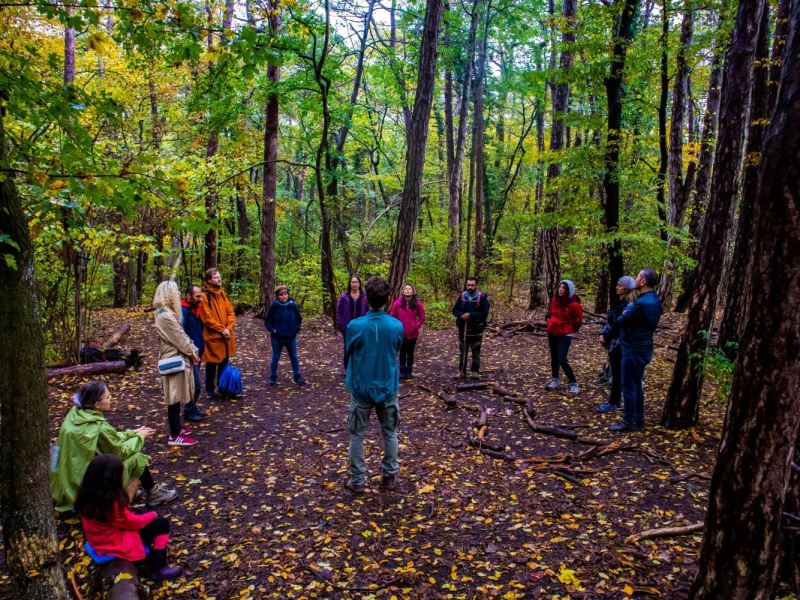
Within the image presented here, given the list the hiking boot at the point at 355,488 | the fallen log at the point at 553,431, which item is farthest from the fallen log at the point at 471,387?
the hiking boot at the point at 355,488

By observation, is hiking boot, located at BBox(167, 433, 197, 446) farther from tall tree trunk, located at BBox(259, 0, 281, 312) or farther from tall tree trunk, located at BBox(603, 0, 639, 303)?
tall tree trunk, located at BBox(259, 0, 281, 312)

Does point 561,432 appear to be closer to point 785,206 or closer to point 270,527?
point 270,527

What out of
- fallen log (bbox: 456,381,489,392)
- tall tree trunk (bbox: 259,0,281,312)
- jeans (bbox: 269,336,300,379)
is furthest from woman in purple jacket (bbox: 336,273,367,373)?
tall tree trunk (bbox: 259,0,281,312)

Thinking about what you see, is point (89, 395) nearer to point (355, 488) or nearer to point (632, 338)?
point (355, 488)

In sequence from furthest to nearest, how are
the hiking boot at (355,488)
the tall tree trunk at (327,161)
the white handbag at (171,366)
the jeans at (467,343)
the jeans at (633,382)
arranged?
the tall tree trunk at (327,161)
the jeans at (467,343)
the jeans at (633,382)
the white handbag at (171,366)
the hiking boot at (355,488)

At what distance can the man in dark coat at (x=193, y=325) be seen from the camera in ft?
21.1

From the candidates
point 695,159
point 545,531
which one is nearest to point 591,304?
point 695,159

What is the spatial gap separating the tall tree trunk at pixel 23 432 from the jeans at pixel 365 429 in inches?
93.3

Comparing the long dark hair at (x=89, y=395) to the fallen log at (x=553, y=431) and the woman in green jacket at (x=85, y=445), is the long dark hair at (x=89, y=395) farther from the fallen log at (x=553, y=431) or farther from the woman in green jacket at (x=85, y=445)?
the fallen log at (x=553, y=431)

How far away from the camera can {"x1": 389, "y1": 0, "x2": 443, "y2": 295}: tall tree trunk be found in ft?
26.2

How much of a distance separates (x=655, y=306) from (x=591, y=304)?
12402 mm

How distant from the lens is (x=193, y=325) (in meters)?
6.62

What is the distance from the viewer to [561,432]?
6.05 m

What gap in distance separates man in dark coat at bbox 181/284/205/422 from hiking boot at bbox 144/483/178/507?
1960 mm
